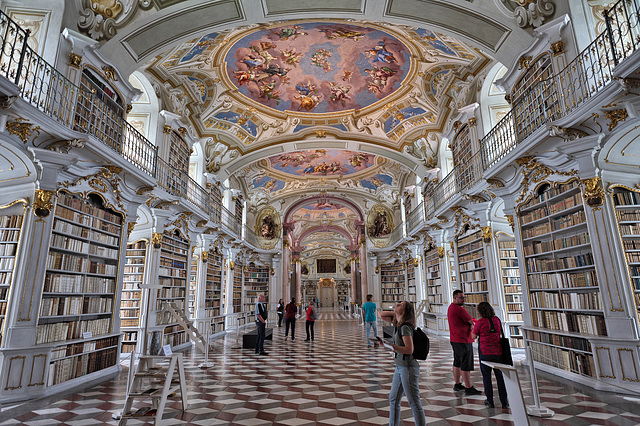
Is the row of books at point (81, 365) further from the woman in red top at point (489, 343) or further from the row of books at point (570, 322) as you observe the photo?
the row of books at point (570, 322)

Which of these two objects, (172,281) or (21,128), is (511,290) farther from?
(21,128)

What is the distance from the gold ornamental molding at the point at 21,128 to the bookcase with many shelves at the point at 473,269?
9.08m

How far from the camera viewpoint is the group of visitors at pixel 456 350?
2996 mm

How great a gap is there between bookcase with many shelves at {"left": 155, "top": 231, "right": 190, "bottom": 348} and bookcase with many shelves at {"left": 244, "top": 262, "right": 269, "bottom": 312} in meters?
7.93

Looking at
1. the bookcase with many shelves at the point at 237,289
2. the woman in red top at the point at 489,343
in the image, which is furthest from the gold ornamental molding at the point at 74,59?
the bookcase with many shelves at the point at 237,289

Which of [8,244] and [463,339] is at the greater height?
[8,244]

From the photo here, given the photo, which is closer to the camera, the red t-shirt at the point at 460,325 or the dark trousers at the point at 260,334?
the red t-shirt at the point at 460,325

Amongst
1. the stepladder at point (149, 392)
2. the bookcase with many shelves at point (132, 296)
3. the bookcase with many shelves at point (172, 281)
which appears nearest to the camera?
the stepladder at point (149, 392)

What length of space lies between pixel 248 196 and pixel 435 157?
10363 mm

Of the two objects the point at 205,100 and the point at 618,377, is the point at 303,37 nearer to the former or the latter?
the point at 205,100

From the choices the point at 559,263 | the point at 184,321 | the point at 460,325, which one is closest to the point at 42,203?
the point at 184,321

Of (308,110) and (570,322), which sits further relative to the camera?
(308,110)

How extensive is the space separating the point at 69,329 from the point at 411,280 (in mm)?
13323

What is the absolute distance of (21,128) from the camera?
4801 mm
